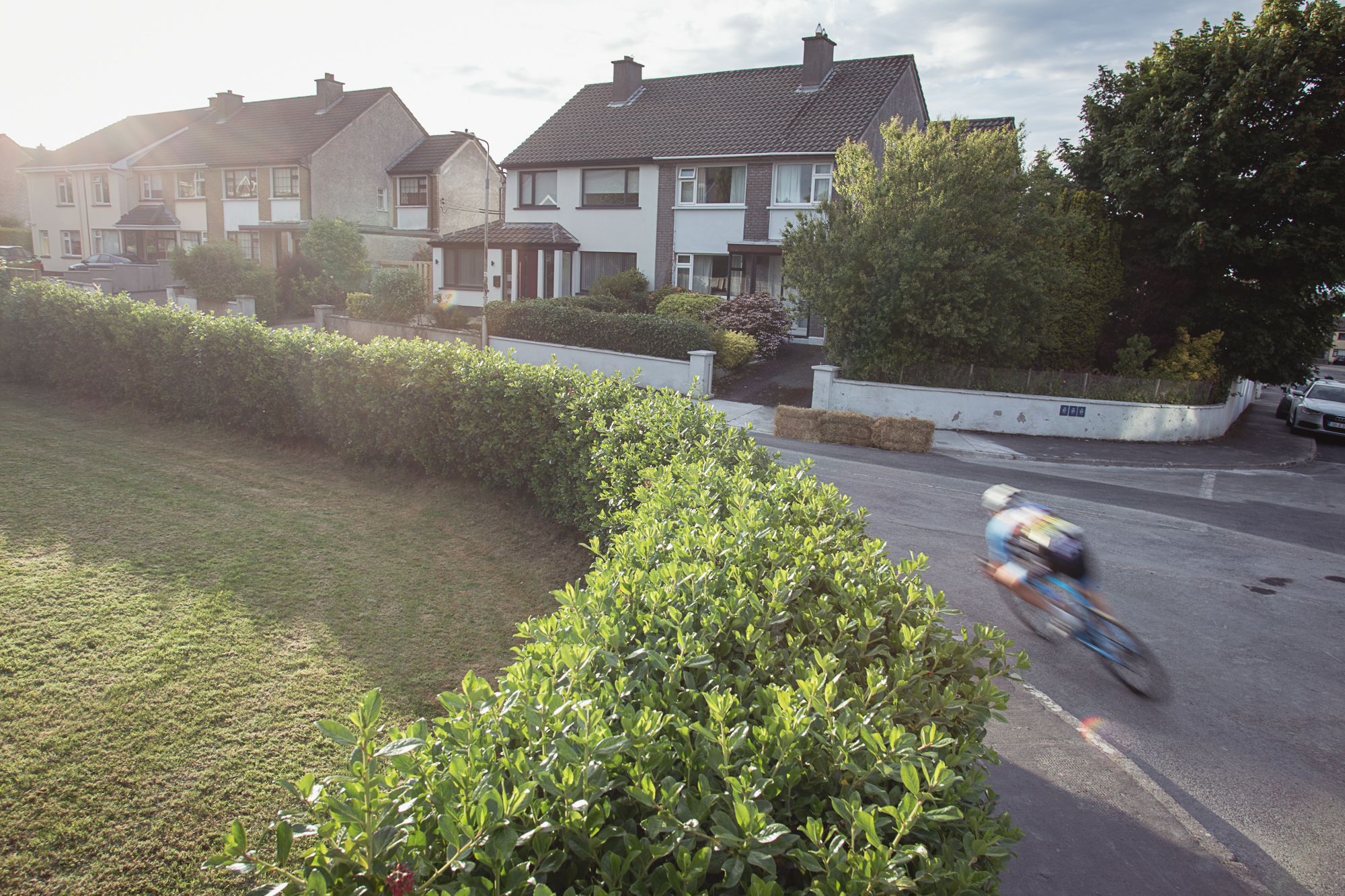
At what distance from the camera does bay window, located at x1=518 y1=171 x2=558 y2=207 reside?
3366 centimetres

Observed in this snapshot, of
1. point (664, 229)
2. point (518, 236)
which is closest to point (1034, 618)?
point (664, 229)

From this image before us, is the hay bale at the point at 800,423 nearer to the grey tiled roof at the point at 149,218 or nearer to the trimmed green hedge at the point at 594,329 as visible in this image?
the trimmed green hedge at the point at 594,329

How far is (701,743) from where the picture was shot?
247cm

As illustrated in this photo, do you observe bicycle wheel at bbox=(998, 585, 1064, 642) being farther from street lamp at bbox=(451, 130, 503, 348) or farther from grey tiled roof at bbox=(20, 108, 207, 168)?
grey tiled roof at bbox=(20, 108, 207, 168)

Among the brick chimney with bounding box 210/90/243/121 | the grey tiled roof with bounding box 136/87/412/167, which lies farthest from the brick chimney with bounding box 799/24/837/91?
the brick chimney with bounding box 210/90/243/121

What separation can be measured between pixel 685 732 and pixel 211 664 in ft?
15.4

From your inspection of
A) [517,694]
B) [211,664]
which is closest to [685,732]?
[517,694]

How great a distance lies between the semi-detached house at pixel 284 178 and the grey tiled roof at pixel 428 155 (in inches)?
3.2

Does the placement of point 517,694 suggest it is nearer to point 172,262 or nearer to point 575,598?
point 575,598

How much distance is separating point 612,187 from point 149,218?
30.3m

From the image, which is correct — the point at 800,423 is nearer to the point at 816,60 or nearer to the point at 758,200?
the point at 758,200

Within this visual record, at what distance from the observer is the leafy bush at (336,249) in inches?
1382

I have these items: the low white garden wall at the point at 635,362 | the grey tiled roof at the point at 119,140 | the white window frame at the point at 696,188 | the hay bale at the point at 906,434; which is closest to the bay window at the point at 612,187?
the white window frame at the point at 696,188

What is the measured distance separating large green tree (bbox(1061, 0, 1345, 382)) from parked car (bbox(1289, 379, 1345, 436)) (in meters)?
2.25
